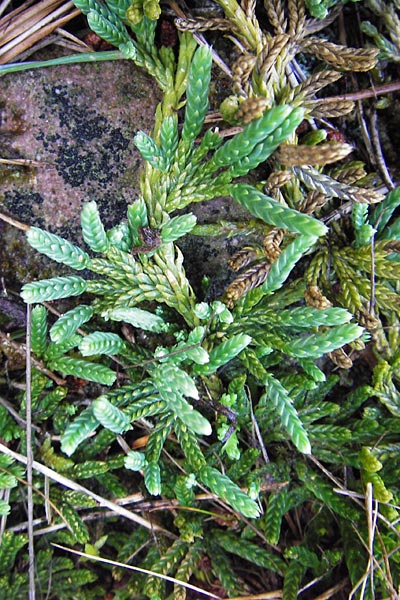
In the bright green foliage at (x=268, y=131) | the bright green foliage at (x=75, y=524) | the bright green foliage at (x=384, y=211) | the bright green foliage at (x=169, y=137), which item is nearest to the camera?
the bright green foliage at (x=268, y=131)

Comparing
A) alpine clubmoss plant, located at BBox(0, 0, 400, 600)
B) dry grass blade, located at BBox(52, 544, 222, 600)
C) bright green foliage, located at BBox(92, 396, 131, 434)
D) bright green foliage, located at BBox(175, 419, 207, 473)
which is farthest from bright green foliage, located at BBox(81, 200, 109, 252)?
dry grass blade, located at BBox(52, 544, 222, 600)

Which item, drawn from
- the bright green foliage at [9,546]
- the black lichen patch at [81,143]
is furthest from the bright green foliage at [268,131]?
the bright green foliage at [9,546]

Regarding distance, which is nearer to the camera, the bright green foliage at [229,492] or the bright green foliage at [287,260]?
the bright green foliage at [287,260]

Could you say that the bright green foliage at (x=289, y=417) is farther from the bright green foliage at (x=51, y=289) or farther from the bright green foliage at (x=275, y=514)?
the bright green foliage at (x=51, y=289)

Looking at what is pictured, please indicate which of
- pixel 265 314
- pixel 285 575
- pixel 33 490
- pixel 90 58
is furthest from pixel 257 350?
pixel 90 58

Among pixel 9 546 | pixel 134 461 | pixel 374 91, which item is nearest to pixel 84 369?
pixel 134 461

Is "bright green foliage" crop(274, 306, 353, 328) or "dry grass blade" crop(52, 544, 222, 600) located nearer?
"bright green foliage" crop(274, 306, 353, 328)

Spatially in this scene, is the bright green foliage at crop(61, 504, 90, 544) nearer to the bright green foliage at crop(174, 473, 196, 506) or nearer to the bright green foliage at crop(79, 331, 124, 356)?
the bright green foliage at crop(174, 473, 196, 506)

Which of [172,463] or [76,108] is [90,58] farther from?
[172,463]
